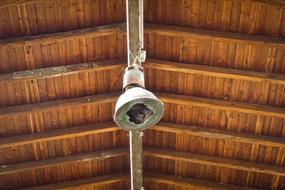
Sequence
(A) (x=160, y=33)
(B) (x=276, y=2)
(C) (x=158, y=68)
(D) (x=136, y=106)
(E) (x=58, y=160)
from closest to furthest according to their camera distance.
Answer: (D) (x=136, y=106) → (B) (x=276, y=2) → (A) (x=160, y=33) → (C) (x=158, y=68) → (E) (x=58, y=160)

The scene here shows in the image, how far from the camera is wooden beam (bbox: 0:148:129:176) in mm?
8562

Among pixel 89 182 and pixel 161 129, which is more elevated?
pixel 161 129

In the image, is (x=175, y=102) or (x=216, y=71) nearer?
(x=216, y=71)

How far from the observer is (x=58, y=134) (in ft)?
27.2

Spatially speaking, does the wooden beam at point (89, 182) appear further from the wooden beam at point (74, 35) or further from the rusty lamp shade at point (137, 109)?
the rusty lamp shade at point (137, 109)

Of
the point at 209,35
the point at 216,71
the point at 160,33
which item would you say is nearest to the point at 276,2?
the point at 209,35

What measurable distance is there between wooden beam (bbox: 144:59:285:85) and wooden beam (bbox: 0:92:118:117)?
0.91m

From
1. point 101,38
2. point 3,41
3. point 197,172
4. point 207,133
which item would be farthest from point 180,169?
point 3,41

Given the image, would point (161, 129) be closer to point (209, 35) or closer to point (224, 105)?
point (224, 105)

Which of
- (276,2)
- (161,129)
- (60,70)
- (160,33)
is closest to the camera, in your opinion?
(276,2)

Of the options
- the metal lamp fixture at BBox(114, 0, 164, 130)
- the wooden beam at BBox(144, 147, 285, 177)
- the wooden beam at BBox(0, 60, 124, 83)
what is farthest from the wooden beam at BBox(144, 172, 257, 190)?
the metal lamp fixture at BBox(114, 0, 164, 130)

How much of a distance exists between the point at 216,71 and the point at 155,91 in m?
1.19

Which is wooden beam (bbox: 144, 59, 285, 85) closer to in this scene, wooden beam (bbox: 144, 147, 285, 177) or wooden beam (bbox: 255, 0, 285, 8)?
wooden beam (bbox: 255, 0, 285, 8)

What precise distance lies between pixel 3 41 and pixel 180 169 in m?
4.34
